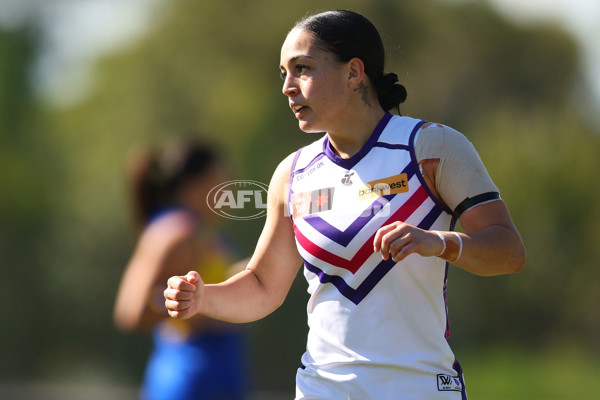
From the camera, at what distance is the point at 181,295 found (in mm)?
2947

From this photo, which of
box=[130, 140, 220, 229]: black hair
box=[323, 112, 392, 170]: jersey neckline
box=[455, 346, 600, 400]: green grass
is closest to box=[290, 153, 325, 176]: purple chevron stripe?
box=[323, 112, 392, 170]: jersey neckline

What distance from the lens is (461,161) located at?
2879 mm

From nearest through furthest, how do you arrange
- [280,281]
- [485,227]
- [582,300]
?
[485,227] < [280,281] < [582,300]

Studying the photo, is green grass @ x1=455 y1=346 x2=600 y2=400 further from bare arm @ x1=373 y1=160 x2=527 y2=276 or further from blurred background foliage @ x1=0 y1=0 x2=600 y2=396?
bare arm @ x1=373 y1=160 x2=527 y2=276

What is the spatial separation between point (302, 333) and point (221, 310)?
1934 cm

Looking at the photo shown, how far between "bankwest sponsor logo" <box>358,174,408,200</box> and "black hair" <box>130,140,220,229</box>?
216cm

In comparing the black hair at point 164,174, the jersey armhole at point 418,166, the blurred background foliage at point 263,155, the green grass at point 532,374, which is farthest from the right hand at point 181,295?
the blurred background foliage at point 263,155

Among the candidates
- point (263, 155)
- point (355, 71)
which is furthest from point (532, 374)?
point (355, 71)

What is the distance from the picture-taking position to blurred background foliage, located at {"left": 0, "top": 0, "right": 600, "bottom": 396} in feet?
77.2

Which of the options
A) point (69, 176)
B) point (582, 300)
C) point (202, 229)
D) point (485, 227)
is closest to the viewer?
point (485, 227)

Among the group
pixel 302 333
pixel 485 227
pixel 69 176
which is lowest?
pixel 302 333

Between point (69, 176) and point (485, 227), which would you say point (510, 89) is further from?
point (485, 227)

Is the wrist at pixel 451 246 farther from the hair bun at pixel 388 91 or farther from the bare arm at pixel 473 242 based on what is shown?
the hair bun at pixel 388 91

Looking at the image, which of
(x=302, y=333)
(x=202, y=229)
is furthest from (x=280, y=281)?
(x=302, y=333)
